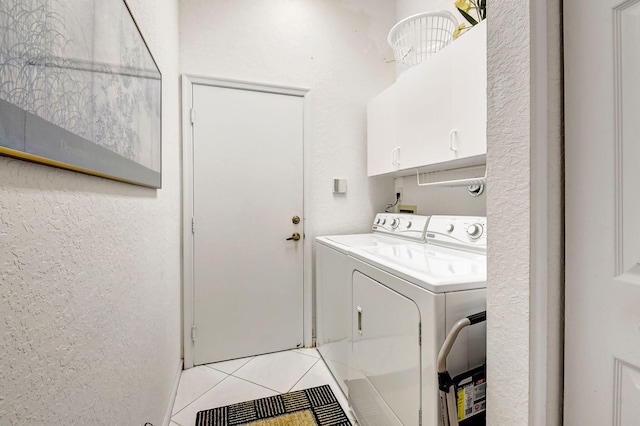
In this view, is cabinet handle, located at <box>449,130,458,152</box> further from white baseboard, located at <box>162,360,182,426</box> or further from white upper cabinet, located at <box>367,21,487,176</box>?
white baseboard, located at <box>162,360,182,426</box>

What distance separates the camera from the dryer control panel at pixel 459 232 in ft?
4.50

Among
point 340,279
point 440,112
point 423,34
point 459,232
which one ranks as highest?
point 423,34

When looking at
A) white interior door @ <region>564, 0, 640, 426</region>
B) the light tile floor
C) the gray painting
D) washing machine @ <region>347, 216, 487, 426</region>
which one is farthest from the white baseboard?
white interior door @ <region>564, 0, 640, 426</region>

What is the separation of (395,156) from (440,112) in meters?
0.49

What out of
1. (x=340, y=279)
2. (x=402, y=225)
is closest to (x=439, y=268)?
(x=340, y=279)

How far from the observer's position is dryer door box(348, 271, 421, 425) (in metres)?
0.98

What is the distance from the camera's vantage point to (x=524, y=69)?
68cm

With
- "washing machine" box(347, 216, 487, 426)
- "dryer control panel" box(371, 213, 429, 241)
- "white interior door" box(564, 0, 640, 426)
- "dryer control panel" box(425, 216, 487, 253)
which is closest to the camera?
"white interior door" box(564, 0, 640, 426)

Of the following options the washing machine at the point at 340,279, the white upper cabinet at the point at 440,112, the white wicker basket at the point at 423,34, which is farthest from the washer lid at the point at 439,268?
the white wicker basket at the point at 423,34

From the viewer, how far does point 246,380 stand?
1939 mm

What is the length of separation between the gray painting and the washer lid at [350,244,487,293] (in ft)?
3.17

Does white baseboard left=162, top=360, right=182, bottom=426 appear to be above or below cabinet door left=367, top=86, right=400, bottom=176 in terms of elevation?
below

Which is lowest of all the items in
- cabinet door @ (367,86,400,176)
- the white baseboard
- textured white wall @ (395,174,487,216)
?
the white baseboard

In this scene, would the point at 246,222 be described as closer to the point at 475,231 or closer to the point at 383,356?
the point at 383,356
